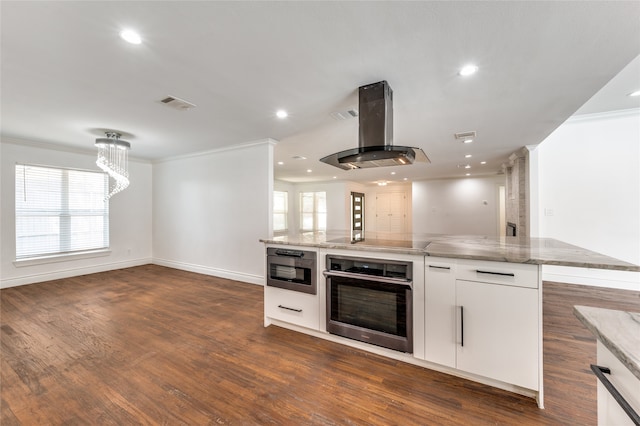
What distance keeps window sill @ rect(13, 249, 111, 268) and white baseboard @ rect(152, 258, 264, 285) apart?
1033mm

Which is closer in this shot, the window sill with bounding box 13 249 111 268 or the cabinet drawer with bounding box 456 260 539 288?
the cabinet drawer with bounding box 456 260 539 288

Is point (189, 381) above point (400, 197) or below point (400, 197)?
below

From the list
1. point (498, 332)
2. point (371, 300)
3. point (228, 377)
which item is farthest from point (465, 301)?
point (228, 377)

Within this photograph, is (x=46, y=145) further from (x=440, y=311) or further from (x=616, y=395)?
(x=616, y=395)

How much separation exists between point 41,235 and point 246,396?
5290 mm

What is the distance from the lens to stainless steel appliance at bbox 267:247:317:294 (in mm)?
2416

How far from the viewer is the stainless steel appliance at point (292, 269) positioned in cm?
242

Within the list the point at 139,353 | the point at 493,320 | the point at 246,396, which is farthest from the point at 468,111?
the point at 139,353

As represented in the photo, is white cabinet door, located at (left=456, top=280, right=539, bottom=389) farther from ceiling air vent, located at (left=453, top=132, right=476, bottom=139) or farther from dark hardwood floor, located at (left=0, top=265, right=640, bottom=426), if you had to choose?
ceiling air vent, located at (left=453, top=132, right=476, bottom=139)

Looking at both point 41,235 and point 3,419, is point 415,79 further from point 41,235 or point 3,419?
point 41,235

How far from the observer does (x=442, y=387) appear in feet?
5.85

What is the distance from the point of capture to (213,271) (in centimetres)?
491

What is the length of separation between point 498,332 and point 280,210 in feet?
27.7

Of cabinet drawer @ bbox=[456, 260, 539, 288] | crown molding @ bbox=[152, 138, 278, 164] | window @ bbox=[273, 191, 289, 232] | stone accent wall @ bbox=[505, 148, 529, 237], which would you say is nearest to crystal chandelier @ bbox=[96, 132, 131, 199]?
crown molding @ bbox=[152, 138, 278, 164]
